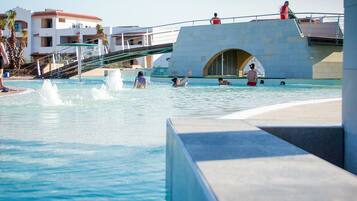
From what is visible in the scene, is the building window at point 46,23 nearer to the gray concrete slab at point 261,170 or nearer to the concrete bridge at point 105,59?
the concrete bridge at point 105,59

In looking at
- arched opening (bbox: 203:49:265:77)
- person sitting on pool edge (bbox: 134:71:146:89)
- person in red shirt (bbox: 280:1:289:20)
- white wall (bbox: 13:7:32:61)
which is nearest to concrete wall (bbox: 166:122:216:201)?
person sitting on pool edge (bbox: 134:71:146:89)

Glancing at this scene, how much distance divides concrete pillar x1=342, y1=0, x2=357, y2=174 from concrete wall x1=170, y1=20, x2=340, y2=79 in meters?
22.0

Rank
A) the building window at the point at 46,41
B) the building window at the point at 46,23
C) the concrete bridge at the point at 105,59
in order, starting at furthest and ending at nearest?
the building window at the point at 46,23 → the building window at the point at 46,41 → the concrete bridge at the point at 105,59

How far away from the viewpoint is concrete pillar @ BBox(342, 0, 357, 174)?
4098mm

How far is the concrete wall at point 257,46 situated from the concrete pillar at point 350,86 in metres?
22.0

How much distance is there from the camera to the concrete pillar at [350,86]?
4.10m

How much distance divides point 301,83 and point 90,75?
70.8ft

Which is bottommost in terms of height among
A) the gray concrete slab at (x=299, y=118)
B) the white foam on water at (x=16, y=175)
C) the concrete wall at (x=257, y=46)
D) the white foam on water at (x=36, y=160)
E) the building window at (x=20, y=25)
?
the white foam on water at (x=16, y=175)

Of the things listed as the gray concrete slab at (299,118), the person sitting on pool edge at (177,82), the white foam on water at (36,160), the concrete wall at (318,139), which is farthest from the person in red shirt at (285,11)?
the concrete wall at (318,139)

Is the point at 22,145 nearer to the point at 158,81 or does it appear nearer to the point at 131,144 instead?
the point at 131,144

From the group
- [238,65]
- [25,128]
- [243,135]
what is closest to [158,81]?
[238,65]

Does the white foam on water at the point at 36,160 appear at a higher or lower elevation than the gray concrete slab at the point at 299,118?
lower

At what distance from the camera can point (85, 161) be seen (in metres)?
5.60

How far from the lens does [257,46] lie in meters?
28.0
